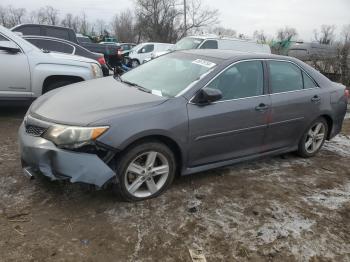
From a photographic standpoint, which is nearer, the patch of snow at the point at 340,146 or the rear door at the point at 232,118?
the rear door at the point at 232,118

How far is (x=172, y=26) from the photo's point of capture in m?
43.6

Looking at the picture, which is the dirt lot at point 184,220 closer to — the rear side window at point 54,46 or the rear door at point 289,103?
the rear door at point 289,103

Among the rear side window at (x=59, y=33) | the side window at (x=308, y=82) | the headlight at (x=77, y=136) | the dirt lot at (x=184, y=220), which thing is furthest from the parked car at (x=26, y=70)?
the rear side window at (x=59, y=33)

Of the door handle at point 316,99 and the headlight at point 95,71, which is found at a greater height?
the headlight at point 95,71

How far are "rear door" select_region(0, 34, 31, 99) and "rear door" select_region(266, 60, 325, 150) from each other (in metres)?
4.09

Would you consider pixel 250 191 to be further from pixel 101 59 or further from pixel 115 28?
pixel 115 28

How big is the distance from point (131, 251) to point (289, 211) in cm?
178

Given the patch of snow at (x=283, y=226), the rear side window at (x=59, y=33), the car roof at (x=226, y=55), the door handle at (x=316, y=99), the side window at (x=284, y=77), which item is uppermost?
the rear side window at (x=59, y=33)

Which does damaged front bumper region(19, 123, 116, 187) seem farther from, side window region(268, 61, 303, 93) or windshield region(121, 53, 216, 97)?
side window region(268, 61, 303, 93)

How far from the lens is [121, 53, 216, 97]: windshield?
4.07 metres

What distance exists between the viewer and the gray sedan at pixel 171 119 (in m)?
3.30

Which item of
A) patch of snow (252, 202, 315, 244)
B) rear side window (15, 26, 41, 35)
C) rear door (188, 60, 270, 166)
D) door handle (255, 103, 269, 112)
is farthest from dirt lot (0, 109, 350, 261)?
rear side window (15, 26, 41, 35)

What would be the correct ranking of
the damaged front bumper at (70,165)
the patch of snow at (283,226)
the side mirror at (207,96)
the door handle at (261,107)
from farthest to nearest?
the door handle at (261,107), the side mirror at (207,96), the patch of snow at (283,226), the damaged front bumper at (70,165)

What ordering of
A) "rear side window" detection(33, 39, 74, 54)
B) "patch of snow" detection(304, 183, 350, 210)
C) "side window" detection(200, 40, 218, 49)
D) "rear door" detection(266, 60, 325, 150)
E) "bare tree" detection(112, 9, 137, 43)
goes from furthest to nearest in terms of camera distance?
1. "bare tree" detection(112, 9, 137, 43)
2. "side window" detection(200, 40, 218, 49)
3. "rear side window" detection(33, 39, 74, 54)
4. "rear door" detection(266, 60, 325, 150)
5. "patch of snow" detection(304, 183, 350, 210)
